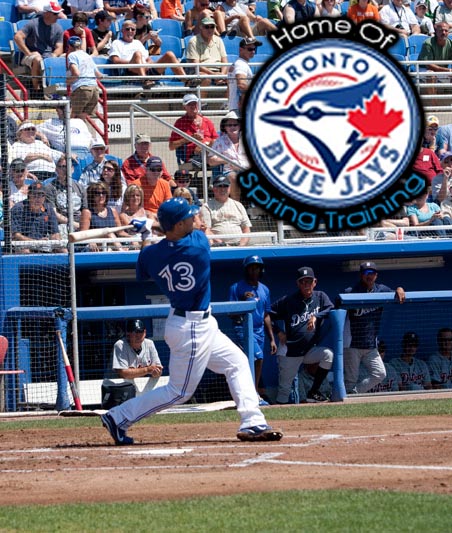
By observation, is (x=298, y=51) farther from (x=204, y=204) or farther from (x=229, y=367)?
(x=229, y=367)

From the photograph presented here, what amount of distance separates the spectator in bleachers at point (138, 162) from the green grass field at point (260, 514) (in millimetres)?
8799

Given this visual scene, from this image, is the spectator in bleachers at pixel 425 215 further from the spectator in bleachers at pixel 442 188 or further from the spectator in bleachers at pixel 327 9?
the spectator in bleachers at pixel 327 9

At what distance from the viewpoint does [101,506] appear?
18.6 ft

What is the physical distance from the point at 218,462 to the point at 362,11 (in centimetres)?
1275

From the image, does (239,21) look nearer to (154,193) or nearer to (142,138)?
(142,138)

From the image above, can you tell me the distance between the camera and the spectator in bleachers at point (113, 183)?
13547 millimetres

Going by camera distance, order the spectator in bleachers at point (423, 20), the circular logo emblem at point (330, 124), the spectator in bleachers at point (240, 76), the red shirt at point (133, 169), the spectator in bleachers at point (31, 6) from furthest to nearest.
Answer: the spectator in bleachers at point (423, 20) → the spectator in bleachers at point (31, 6) → the spectator in bleachers at point (240, 76) → the red shirt at point (133, 169) → the circular logo emblem at point (330, 124)

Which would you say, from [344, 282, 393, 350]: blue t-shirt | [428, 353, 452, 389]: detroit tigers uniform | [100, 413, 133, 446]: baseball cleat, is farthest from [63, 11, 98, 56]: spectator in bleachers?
[100, 413, 133, 446]: baseball cleat

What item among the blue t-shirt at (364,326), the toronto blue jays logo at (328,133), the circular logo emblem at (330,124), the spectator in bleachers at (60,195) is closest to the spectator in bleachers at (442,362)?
the blue t-shirt at (364,326)

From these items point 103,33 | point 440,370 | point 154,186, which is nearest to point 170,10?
point 103,33

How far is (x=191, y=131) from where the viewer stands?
50.1 feet

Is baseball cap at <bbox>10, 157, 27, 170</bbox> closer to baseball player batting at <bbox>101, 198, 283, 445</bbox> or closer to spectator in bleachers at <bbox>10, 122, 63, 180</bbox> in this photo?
spectator in bleachers at <bbox>10, 122, 63, 180</bbox>

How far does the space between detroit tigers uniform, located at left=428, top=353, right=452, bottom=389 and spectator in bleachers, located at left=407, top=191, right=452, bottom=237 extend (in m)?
1.74

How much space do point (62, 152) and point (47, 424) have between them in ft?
14.2
